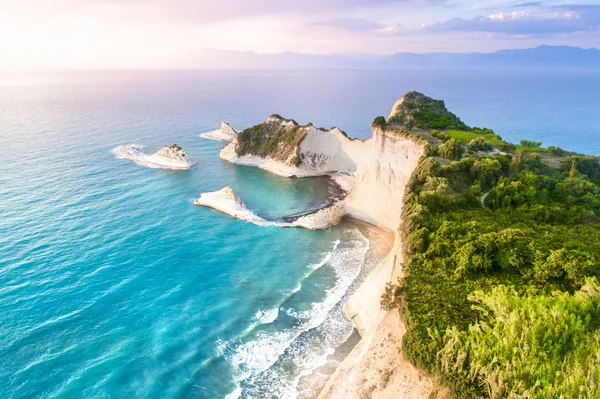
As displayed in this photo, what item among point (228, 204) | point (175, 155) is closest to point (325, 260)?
point (228, 204)

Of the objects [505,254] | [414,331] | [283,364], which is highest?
[505,254]

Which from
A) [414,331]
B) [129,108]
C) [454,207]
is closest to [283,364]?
[414,331]

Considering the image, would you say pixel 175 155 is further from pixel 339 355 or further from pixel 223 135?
pixel 339 355

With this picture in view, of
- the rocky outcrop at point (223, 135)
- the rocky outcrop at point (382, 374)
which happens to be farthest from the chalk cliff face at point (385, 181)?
the rocky outcrop at point (223, 135)

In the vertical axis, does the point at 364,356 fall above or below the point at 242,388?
above

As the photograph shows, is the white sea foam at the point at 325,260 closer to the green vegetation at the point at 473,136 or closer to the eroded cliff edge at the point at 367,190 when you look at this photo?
the eroded cliff edge at the point at 367,190

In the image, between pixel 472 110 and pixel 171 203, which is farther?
pixel 472 110

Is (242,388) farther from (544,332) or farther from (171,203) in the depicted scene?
(171,203)
